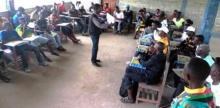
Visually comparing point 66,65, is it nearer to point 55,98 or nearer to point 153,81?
point 55,98

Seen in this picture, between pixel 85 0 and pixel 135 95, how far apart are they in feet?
→ 29.3

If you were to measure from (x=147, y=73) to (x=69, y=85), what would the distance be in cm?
179

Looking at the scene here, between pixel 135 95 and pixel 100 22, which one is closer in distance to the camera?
pixel 135 95

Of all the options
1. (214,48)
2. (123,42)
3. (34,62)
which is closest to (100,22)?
(34,62)

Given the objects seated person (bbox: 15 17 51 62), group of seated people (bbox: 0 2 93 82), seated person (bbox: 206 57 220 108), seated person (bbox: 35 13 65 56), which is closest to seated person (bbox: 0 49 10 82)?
group of seated people (bbox: 0 2 93 82)

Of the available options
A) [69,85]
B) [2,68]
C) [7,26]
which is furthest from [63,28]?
[69,85]

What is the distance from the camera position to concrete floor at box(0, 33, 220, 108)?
14.8 ft

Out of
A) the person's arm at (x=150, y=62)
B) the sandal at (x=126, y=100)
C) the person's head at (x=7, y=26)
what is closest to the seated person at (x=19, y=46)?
the person's head at (x=7, y=26)

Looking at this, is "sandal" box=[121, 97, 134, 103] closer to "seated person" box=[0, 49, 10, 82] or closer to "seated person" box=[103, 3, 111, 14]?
"seated person" box=[0, 49, 10, 82]

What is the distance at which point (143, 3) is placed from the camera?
12219mm

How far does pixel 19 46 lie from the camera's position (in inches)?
229

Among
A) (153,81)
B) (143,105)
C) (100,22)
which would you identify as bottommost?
(143,105)

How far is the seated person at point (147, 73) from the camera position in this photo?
4.30 m

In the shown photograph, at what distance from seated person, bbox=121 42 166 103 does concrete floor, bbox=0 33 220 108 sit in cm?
30
